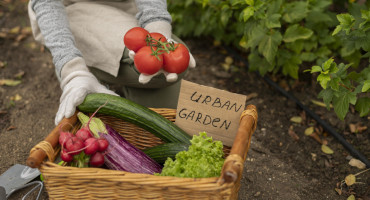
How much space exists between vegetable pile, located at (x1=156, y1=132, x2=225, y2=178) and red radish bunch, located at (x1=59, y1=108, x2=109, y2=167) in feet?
1.07

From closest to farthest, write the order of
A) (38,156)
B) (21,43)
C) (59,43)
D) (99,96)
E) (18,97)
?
(38,156) → (99,96) → (59,43) → (18,97) → (21,43)

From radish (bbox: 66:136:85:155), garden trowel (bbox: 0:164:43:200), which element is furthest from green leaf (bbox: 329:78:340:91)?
garden trowel (bbox: 0:164:43:200)

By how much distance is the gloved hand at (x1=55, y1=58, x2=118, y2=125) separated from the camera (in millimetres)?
1908

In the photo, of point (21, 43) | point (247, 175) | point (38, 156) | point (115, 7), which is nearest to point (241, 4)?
point (115, 7)

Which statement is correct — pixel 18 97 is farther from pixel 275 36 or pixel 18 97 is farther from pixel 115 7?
pixel 275 36

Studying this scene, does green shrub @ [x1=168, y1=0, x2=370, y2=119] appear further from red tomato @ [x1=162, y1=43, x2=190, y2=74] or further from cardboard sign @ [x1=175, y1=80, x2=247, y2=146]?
red tomato @ [x1=162, y1=43, x2=190, y2=74]

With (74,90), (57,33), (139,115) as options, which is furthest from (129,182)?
(57,33)

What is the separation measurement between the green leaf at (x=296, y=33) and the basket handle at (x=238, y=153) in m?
1.16

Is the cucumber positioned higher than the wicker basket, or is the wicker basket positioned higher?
the wicker basket

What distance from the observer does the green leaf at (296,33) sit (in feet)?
8.89

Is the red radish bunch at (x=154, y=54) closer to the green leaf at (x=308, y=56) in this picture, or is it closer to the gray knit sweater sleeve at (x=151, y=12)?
the gray knit sweater sleeve at (x=151, y=12)

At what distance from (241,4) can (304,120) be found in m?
1.06

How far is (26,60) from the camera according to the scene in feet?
12.2

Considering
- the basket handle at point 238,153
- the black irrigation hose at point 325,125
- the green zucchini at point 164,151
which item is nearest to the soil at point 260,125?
the black irrigation hose at point 325,125
